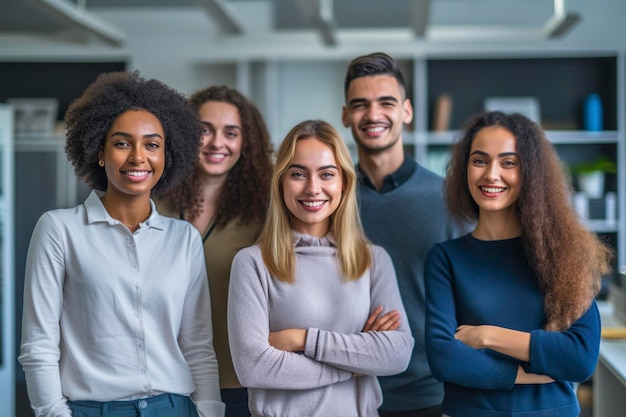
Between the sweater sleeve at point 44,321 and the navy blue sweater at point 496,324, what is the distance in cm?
97

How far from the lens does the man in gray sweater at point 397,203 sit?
7.47ft

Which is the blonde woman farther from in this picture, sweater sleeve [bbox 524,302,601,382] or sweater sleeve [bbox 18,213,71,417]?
sweater sleeve [bbox 18,213,71,417]

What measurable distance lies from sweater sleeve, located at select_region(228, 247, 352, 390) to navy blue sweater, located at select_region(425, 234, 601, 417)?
30 centimetres

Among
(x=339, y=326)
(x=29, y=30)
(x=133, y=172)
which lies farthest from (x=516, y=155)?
(x=29, y=30)

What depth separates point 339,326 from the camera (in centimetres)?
187

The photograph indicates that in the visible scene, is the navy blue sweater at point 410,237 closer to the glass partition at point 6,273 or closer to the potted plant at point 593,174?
the glass partition at point 6,273

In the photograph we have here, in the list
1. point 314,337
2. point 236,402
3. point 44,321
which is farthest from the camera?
point 236,402

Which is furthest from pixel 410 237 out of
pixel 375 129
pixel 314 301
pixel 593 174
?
pixel 593 174

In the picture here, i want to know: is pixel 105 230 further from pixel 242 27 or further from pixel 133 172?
pixel 242 27

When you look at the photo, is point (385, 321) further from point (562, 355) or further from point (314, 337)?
point (562, 355)

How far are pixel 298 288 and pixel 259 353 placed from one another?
211 mm

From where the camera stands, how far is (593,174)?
5.20 m

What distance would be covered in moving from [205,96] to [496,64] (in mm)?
3822

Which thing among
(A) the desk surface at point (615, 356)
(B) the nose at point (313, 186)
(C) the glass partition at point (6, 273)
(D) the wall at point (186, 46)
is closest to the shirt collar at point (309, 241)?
(B) the nose at point (313, 186)
